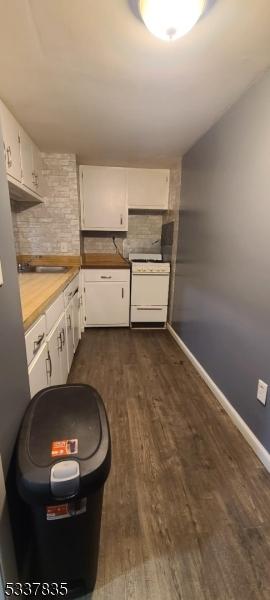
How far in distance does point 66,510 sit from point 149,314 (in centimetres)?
277

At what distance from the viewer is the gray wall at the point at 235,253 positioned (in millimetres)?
1432

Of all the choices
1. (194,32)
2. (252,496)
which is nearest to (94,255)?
(194,32)

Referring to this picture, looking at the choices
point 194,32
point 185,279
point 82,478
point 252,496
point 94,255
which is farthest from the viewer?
point 94,255

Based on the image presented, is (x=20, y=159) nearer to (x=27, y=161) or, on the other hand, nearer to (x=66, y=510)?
(x=27, y=161)

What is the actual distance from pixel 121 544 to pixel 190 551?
0.28 metres

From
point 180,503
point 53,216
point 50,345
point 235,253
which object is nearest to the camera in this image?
point 180,503

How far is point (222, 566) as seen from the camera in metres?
0.98

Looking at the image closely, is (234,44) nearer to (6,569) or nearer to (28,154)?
(28,154)

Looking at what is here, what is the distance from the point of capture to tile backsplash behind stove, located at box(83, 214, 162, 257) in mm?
3676

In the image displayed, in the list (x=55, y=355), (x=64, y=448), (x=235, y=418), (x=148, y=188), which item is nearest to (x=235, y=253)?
(x=235, y=418)

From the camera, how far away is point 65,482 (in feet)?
2.16

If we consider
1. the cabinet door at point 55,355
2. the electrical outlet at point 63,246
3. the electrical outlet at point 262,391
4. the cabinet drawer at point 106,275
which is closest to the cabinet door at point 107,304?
the cabinet drawer at point 106,275

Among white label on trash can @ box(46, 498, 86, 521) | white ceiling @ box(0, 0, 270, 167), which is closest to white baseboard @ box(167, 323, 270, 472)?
white label on trash can @ box(46, 498, 86, 521)

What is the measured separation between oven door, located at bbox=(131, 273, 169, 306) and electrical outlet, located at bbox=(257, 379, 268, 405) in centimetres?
199
